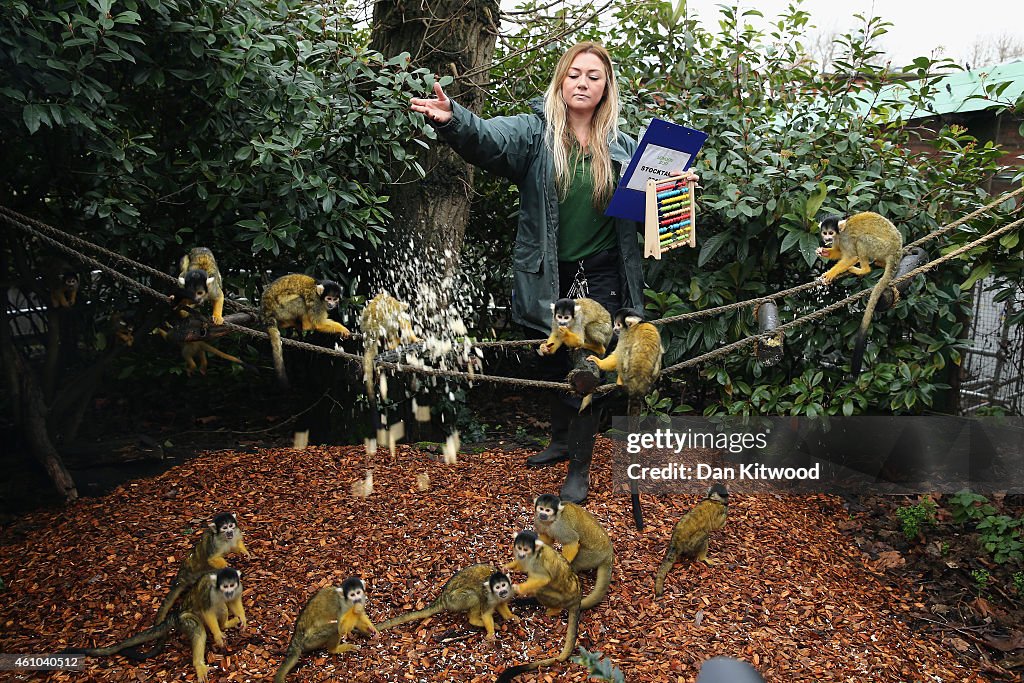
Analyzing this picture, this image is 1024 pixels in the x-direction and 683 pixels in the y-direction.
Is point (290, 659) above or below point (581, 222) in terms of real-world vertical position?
below

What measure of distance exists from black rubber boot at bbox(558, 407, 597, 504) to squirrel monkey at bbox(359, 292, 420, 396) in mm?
867

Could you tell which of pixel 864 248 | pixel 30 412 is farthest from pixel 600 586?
pixel 30 412

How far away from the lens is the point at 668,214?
9.65ft

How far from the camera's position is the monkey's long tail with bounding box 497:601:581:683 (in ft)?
7.75

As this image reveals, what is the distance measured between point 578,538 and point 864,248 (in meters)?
1.69

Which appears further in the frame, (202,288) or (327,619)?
(202,288)

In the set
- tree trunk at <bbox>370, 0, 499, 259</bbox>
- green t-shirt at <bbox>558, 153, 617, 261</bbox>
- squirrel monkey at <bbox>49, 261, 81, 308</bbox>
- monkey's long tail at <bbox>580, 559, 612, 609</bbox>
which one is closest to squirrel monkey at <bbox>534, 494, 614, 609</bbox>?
monkey's long tail at <bbox>580, 559, 612, 609</bbox>

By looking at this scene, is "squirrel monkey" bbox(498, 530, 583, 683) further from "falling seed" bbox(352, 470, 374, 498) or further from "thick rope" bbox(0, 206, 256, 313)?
"thick rope" bbox(0, 206, 256, 313)

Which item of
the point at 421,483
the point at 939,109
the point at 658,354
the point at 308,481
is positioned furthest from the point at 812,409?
the point at 939,109

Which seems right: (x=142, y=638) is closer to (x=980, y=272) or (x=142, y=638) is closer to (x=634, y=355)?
(x=634, y=355)

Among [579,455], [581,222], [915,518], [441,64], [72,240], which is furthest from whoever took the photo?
[441,64]

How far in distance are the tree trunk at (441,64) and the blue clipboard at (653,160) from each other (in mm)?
1301

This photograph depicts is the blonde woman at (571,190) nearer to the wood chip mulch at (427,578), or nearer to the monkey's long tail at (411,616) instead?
the wood chip mulch at (427,578)

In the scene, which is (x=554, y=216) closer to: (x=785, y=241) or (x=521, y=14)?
(x=785, y=241)
